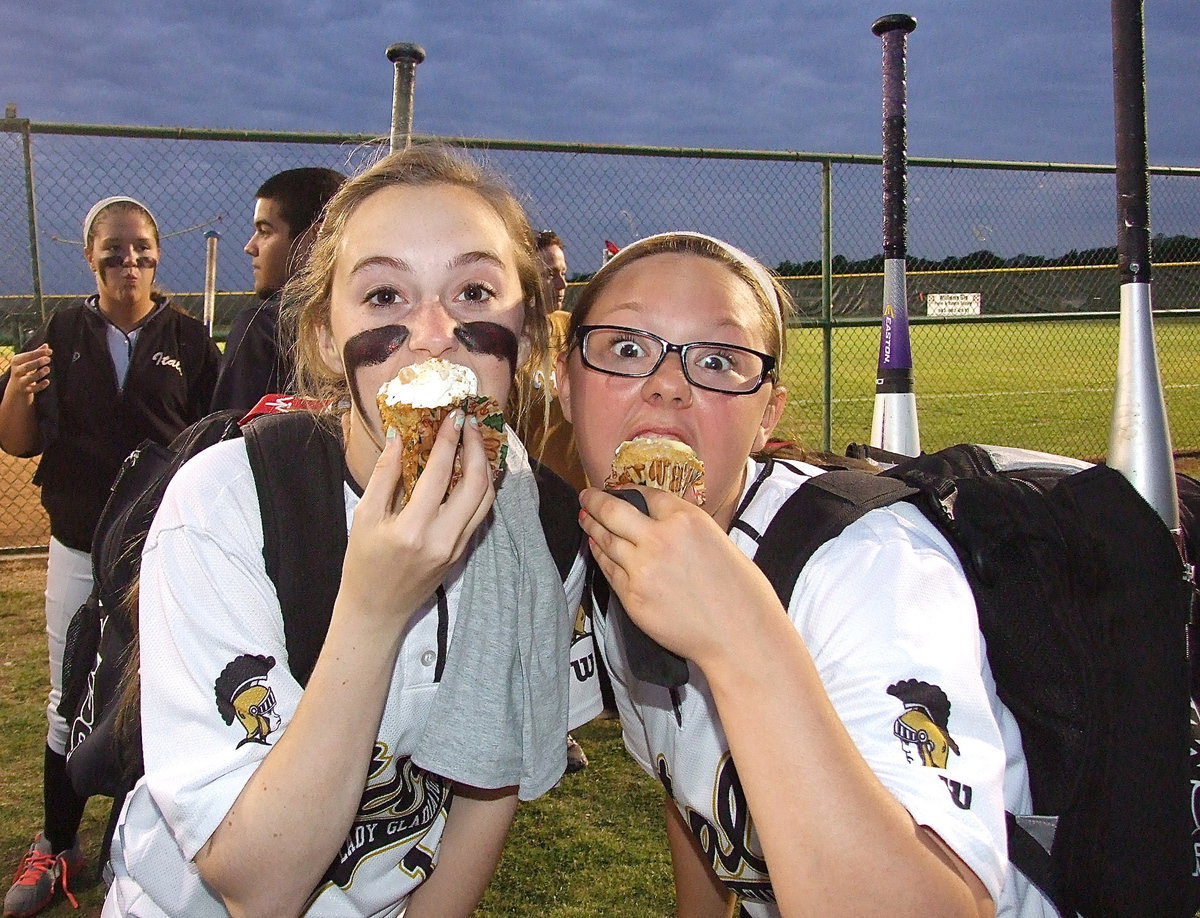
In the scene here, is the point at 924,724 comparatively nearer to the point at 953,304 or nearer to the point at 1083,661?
the point at 1083,661

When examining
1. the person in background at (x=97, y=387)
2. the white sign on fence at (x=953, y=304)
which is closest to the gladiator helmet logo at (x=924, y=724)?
the person in background at (x=97, y=387)

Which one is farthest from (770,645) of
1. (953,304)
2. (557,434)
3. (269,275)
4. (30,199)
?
(953,304)

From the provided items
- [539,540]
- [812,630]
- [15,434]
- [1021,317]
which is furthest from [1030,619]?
[1021,317]

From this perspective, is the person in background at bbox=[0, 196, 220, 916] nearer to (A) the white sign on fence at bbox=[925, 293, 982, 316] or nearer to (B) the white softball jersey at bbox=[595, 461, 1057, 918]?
(B) the white softball jersey at bbox=[595, 461, 1057, 918]

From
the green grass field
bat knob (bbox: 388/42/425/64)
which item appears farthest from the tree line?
bat knob (bbox: 388/42/425/64)

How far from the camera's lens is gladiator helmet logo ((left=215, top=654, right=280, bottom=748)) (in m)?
1.46

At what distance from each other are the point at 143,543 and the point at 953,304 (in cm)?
727

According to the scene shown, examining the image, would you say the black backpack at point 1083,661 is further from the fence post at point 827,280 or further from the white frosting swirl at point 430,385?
the fence post at point 827,280

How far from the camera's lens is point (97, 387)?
403 cm

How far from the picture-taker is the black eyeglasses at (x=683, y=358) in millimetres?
1843

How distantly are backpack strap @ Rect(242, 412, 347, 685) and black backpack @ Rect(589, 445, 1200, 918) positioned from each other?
583mm

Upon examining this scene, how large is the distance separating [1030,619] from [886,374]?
1715mm

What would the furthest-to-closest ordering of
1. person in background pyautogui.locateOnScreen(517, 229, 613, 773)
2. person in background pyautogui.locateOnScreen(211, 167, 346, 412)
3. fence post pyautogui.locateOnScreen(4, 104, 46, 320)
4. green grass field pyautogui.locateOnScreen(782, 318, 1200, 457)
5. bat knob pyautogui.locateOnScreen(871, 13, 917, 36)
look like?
green grass field pyautogui.locateOnScreen(782, 318, 1200, 457) < fence post pyautogui.locateOnScreen(4, 104, 46, 320) < person in background pyautogui.locateOnScreen(211, 167, 346, 412) < bat knob pyautogui.locateOnScreen(871, 13, 917, 36) < person in background pyautogui.locateOnScreen(517, 229, 613, 773)

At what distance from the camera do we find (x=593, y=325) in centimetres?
192
